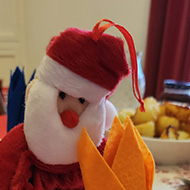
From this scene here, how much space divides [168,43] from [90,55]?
5.36 feet

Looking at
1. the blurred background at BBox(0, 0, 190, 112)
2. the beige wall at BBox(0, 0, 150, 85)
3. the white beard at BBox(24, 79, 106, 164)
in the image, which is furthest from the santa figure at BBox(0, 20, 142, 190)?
the beige wall at BBox(0, 0, 150, 85)

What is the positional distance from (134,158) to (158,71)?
168cm

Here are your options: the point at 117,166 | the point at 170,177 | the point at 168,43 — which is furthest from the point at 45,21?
the point at 117,166

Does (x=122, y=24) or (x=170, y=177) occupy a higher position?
(x=122, y=24)

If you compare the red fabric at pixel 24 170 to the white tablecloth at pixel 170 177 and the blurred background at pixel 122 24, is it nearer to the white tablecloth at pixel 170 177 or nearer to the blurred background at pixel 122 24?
the white tablecloth at pixel 170 177

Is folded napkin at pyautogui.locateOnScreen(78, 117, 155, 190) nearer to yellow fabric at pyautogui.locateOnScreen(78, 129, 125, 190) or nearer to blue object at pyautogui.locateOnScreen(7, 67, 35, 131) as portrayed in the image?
yellow fabric at pyautogui.locateOnScreen(78, 129, 125, 190)

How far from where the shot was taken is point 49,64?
33 cm

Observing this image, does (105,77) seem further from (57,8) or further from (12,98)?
(57,8)

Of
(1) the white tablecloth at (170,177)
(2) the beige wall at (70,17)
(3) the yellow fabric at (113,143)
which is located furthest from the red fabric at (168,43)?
(3) the yellow fabric at (113,143)

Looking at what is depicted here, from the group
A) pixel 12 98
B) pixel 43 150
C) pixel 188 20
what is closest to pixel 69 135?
pixel 43 150

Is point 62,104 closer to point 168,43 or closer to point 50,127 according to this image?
point 50,127

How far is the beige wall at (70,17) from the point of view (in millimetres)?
2088

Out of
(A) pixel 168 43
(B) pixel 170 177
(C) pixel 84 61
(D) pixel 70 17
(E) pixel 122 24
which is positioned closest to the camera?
(C) pixel 84 61

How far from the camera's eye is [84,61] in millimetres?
316
